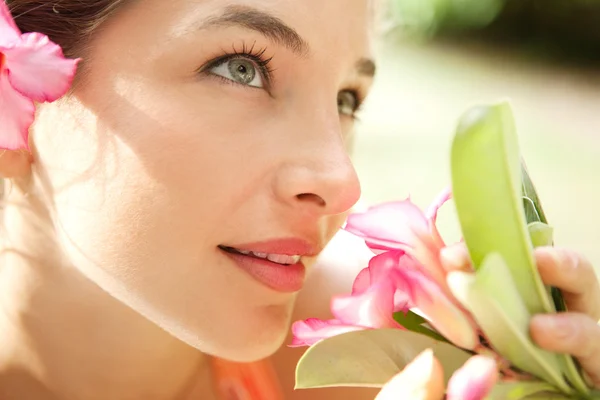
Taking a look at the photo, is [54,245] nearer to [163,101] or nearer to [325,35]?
[163,101]

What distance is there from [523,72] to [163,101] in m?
4.16

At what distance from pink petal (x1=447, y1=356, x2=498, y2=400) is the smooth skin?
32cm

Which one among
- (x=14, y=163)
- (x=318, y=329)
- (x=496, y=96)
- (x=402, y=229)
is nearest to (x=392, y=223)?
(x=402, y=229)

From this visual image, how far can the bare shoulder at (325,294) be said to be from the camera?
1.23 metres

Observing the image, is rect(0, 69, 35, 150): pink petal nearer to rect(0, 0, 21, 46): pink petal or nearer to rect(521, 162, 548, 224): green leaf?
rect(0, 0, 21, 46): pink petal

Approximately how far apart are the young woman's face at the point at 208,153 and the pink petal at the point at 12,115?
91 millimetres

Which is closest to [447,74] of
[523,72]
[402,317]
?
[523,72]

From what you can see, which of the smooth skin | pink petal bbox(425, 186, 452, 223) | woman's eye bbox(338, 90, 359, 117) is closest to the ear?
the smooth skin

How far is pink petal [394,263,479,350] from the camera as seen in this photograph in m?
0.54

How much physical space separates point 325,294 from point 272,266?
1.56 feet

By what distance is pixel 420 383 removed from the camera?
0.51 m

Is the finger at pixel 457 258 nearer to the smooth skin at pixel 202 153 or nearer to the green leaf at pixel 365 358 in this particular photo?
the green leaf at pixel 365 358

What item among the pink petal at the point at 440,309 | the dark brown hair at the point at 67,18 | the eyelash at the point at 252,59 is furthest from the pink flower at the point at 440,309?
the dark brown hair at the point at 67,18

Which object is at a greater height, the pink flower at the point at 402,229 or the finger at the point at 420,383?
the pink flower at the point at 402,229
